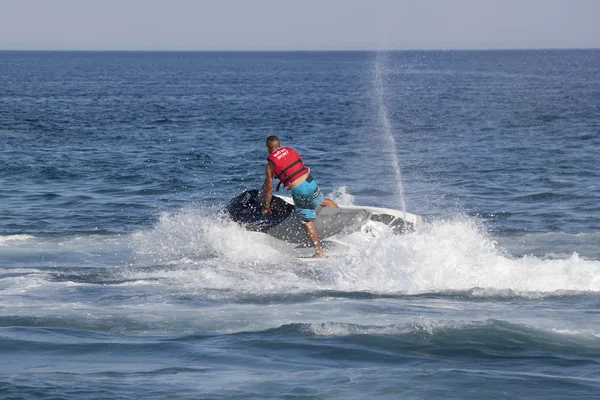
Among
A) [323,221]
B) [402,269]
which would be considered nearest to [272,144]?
[323,221]

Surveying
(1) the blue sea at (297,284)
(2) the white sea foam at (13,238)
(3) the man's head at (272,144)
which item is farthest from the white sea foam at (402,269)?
(2) the white sea foam at (13,238)

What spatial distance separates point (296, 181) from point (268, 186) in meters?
0.39

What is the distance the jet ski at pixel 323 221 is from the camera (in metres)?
12.4

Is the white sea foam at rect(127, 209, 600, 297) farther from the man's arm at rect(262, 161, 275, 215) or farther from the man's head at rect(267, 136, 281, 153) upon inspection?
the man's head at rect(267, 136, 281, 153)

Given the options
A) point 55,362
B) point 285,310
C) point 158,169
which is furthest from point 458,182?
point 55,362

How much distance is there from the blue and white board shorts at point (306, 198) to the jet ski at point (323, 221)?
14 cm

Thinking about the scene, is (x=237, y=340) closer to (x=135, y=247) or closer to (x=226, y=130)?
(x=135, y=247)

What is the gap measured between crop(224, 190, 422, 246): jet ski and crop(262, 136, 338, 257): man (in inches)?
6.8

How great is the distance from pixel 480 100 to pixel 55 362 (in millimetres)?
41824

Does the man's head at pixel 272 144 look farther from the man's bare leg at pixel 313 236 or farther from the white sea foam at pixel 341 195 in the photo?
the white sea foam at pixel 341 195

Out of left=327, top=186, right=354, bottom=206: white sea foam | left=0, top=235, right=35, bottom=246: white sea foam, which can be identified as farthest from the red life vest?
left=0, top=235, right=35, bottom=246: white sea foam

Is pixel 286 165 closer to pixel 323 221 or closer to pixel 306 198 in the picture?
pixel 306 198

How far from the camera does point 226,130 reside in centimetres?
3438

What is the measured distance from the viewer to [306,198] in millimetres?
12172
